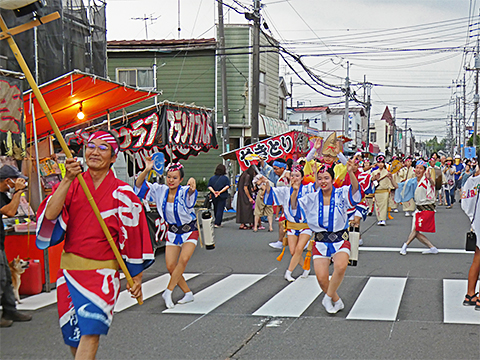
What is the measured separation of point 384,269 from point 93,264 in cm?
682

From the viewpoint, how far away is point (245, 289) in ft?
27.1

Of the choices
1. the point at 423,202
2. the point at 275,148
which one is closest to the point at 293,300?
the point at 423,202

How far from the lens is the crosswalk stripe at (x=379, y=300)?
6.68 metres

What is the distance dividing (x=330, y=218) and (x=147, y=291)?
3.22 meters

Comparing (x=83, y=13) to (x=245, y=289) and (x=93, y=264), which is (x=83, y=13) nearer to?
(x=245, y=289)

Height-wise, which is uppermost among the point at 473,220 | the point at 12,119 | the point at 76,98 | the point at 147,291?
the point at 76,98

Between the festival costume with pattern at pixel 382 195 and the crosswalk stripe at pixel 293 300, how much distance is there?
8.32 metres

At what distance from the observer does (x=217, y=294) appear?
798 cm

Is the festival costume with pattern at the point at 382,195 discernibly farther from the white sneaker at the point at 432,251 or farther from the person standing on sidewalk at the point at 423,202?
the white sneaker at the point at 432,251

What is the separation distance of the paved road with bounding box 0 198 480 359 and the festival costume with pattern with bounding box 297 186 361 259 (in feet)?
2.71

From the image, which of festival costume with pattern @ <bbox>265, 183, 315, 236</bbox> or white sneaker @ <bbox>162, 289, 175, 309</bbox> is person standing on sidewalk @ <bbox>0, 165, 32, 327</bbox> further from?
festival costume with pattern @ <bbox>265, 183, 315, 236</bbox>

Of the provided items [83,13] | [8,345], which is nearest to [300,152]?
[83,13]

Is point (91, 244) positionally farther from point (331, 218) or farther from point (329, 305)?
point (329, 305)

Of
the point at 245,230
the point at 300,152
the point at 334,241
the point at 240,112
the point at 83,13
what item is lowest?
the point at 245,230
